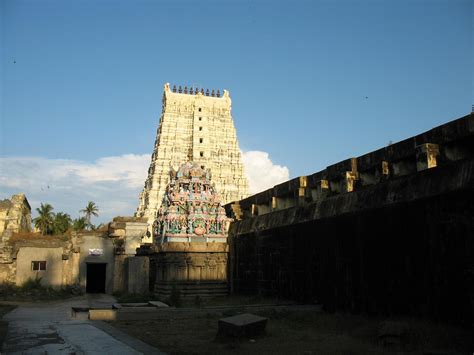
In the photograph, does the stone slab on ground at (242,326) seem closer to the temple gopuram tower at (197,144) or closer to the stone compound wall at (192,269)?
the stone compound wall at (192,269)

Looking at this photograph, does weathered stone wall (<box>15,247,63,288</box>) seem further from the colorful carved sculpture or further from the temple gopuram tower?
the temple gopuram tower

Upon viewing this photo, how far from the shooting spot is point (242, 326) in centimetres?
978

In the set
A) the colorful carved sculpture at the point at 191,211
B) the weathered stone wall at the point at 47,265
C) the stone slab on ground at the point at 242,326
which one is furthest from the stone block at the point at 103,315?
the weathered stone wall at the point at 47,265

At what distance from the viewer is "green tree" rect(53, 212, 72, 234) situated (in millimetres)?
46713

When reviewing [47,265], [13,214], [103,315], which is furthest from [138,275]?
[13,214]

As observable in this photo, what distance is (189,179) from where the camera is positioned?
22734 mm

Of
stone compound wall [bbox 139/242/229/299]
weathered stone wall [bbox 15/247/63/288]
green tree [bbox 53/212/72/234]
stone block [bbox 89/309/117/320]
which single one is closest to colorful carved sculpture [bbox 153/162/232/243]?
stone compound wall [bbox 139/242/229/299]

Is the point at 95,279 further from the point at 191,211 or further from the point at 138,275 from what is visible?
the point at 191,211

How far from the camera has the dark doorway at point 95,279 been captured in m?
31.1

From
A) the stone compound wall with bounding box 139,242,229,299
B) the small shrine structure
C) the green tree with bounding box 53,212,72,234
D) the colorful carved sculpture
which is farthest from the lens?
the green tree with bounding box 53,212,72,234

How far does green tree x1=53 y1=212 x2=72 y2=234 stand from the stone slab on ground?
129 ft

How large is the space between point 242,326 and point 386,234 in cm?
441

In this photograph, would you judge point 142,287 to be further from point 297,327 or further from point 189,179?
point 297,327

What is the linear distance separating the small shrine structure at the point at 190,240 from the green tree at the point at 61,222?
26780mm
